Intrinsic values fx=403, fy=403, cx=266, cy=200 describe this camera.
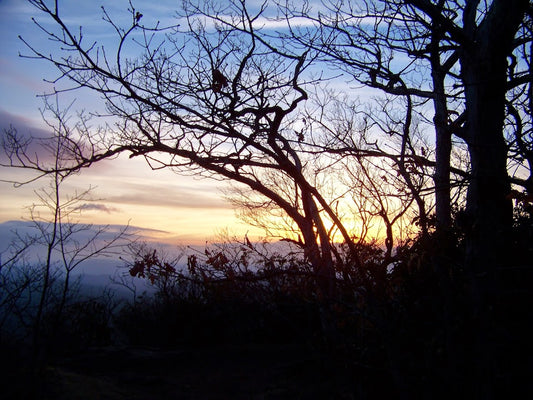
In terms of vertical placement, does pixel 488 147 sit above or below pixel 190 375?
above

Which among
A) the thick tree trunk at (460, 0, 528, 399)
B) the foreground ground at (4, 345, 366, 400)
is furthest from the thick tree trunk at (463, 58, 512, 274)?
the foreground ground at (4, 345, 366, 400)

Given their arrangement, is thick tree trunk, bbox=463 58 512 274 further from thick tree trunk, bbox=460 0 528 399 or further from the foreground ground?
the foreground ground

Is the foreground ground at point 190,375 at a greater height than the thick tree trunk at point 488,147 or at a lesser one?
lesser

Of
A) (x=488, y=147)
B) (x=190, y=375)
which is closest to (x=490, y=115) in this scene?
(x=488, y=147)

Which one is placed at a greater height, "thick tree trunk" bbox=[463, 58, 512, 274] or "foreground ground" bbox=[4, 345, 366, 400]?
"thick tree trunk" bbox=[463, 58, 512, 274]

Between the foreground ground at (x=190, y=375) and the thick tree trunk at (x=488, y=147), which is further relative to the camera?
the foreground ground at (x=190, y=375)

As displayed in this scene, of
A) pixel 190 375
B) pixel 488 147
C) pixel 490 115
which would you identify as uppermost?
pixel 490 115

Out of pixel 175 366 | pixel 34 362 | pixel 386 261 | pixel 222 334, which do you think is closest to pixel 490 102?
pixel 386 261

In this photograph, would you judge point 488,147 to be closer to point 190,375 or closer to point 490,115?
point 490,115

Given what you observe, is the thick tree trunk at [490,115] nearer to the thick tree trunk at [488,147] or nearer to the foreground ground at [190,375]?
the thick tree trunk at [488,147]

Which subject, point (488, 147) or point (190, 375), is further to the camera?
point (190, 375)

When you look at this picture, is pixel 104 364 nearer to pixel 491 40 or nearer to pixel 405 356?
pixel 405 356

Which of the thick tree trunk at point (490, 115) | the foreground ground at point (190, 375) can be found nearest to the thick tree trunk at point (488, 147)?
the thick tree trunk at point (490, 115)

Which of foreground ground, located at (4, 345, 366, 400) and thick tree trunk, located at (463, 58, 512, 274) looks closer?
thick tree trunk, located at (463, 58, 512, 274)
